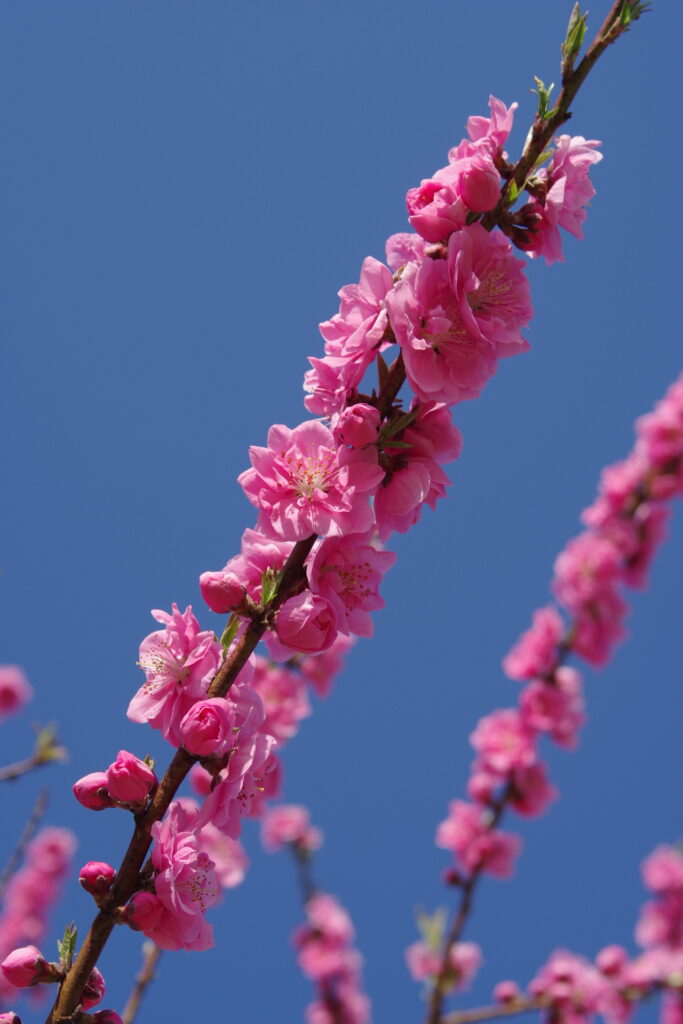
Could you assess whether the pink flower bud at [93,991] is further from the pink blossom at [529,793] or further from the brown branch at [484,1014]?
the pink blossom at [529,793]

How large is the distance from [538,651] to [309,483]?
5.35 metres

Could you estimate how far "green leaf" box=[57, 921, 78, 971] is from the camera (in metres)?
1.67

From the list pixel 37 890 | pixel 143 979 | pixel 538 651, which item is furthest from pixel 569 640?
pixel 37 890

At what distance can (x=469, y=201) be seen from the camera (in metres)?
1.90

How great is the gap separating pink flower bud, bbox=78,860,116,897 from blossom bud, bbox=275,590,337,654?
609mm

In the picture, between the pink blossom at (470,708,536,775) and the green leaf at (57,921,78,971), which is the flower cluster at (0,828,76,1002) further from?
the green leaf at (57,921,78,971)

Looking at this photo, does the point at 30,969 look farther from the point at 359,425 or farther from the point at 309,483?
the point at 359,425

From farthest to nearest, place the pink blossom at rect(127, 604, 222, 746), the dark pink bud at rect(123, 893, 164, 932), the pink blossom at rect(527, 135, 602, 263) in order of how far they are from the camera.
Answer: the pink blossom at rect(527, 135, 602, 263)
the pink blossom at rect(127, 604, 222, 746)
the dark pink bud at rect(123, 893, 164, 932)

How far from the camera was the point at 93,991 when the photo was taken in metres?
1.64

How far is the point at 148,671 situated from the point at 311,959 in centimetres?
782

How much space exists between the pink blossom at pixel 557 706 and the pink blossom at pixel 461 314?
520 cm

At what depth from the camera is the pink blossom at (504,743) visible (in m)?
6.48

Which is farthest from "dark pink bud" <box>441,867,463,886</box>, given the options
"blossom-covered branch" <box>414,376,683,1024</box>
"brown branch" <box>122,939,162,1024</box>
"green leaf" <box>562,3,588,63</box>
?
"green leaf" <box>562,3,588,63</box>

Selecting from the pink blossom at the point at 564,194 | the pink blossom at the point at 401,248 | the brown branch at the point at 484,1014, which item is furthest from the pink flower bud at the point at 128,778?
the brown branch at the point at 484,1014
